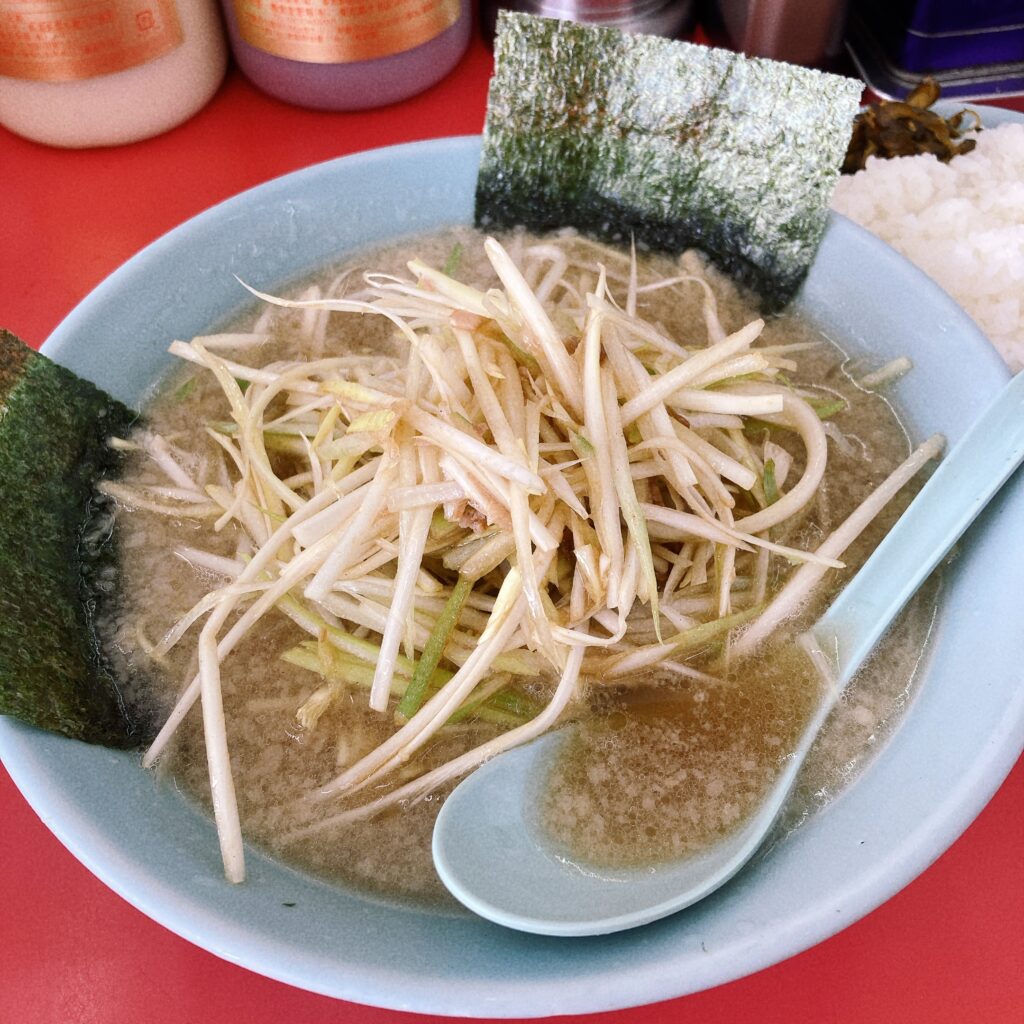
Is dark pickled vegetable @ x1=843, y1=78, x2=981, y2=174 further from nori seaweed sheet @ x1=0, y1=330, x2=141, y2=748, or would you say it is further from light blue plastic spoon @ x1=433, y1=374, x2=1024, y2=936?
nori seaweed sheet @ x1=0, y1=330, x2=141, y2=748

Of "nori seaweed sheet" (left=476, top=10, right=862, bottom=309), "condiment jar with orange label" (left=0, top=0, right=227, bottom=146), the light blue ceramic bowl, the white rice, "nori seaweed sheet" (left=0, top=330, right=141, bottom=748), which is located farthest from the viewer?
"condiment jar with orange label" (left=0, top=0, right=227, bottom=146)

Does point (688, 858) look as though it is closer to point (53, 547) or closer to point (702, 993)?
point (702, 993)

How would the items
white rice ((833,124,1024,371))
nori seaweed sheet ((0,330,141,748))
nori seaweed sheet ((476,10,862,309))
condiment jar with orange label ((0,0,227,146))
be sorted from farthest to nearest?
condiment jar with orange label ((0,0,227,146)), white rice ((833,124,1024,371)), nori seaweed sheet ((476,10,862,309)), nori seaweed sheet ((0,330,141,748))

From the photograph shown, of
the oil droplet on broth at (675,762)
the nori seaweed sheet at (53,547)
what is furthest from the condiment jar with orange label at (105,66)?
the oil droplet on broth at (675,762)

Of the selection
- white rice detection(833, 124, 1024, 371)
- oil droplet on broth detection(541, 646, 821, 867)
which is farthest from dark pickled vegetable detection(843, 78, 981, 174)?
oil droplet on broth detection(541, 646, 821, 867)

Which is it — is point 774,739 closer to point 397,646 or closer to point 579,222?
point 397,646

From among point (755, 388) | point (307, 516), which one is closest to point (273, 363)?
point (307, 516)
